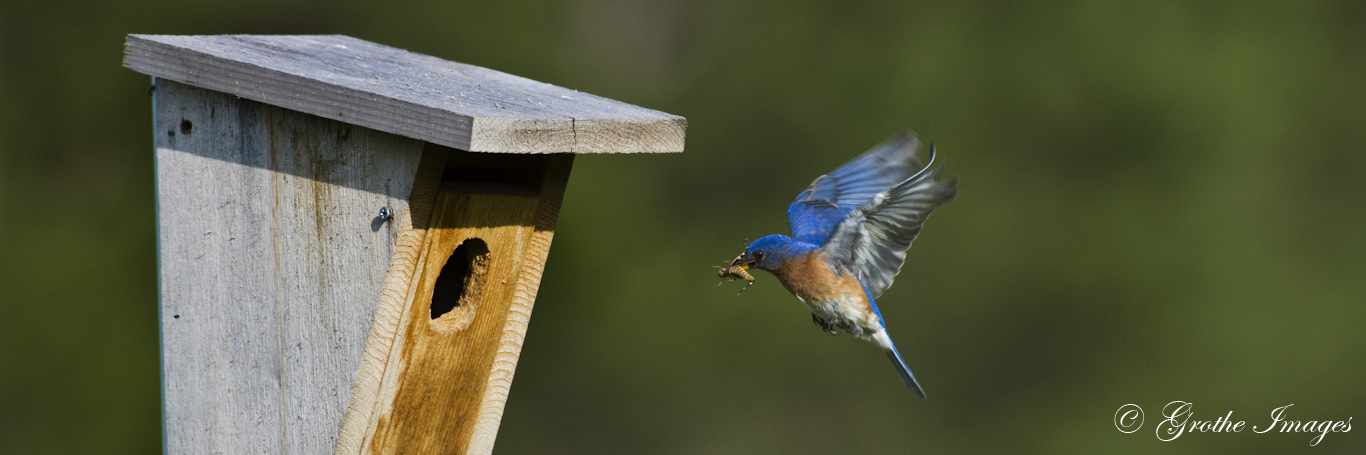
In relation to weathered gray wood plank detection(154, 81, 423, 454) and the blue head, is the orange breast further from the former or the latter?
weathered gray wood plank detection(154, 81, 423, 454)

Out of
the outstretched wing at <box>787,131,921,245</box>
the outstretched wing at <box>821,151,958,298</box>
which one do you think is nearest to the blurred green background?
the outstretched wing at <box>787,131,921,245</box>

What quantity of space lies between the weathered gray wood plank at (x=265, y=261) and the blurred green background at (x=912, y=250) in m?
2.65

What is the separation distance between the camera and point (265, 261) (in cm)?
229

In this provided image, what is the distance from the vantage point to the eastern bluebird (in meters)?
2.93

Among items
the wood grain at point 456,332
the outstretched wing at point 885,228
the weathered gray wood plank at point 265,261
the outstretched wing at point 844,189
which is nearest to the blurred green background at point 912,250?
the outstretched wing at point 844,189

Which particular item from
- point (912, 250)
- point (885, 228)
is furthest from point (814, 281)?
point (912, 250)

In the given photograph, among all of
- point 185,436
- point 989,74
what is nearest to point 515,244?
point 185,436

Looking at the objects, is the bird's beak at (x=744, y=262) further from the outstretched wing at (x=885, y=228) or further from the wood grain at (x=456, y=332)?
the wood grain at (x=456, y=332)

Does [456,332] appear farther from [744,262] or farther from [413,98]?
[744,262]

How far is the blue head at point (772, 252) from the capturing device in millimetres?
3021

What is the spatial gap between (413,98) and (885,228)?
126 cm

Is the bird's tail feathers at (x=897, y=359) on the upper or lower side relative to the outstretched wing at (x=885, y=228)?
lower

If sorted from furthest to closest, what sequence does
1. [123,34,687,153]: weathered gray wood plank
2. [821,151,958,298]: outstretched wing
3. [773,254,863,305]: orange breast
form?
[773,254,863,305]: orange breast
[821,151,958,298]: outstretched wing
[123,34,687,153]: weathered gray wood plank

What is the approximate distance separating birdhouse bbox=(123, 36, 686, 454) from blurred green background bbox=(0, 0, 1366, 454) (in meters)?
2.68
